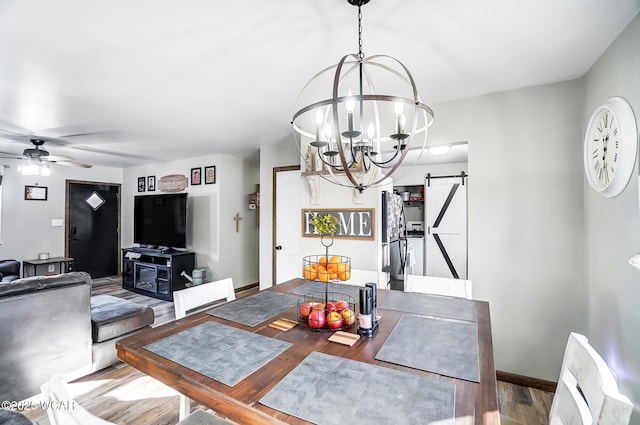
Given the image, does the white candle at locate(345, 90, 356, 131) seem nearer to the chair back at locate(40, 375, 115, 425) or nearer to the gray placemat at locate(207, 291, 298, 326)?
the gray placemat at locate(207, 291, 298, 326)

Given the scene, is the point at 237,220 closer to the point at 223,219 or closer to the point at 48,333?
the point at 223,219

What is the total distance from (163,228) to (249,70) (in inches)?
160

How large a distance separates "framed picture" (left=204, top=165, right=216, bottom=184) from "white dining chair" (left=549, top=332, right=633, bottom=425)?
4.94 metres

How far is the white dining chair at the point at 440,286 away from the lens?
79.8 inches

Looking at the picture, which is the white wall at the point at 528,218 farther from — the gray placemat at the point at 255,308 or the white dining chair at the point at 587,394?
the gray placemat at the point at 255,308

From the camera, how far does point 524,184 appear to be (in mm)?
2424

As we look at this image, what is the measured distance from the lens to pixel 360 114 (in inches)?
53.0

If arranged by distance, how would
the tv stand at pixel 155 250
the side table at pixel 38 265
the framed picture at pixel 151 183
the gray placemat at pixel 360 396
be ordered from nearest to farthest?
the gray placemat at pixel 360 396, the side table at pixel 38 265, the tv stand at pixel 155 250, the framed picture at pixel 151 183

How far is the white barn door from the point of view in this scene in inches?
193

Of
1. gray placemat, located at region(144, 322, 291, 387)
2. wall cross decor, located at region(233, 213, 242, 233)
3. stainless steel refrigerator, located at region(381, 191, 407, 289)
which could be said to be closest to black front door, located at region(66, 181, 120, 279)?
wall cross decor, located at region(233, 213, 242, 233)

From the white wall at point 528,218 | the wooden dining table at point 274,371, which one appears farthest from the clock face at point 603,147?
the wooden dining table at point 274,371

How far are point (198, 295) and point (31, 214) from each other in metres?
5.50

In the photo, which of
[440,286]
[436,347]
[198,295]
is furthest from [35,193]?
[436,347]

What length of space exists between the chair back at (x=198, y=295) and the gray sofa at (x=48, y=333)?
46.1 inches
